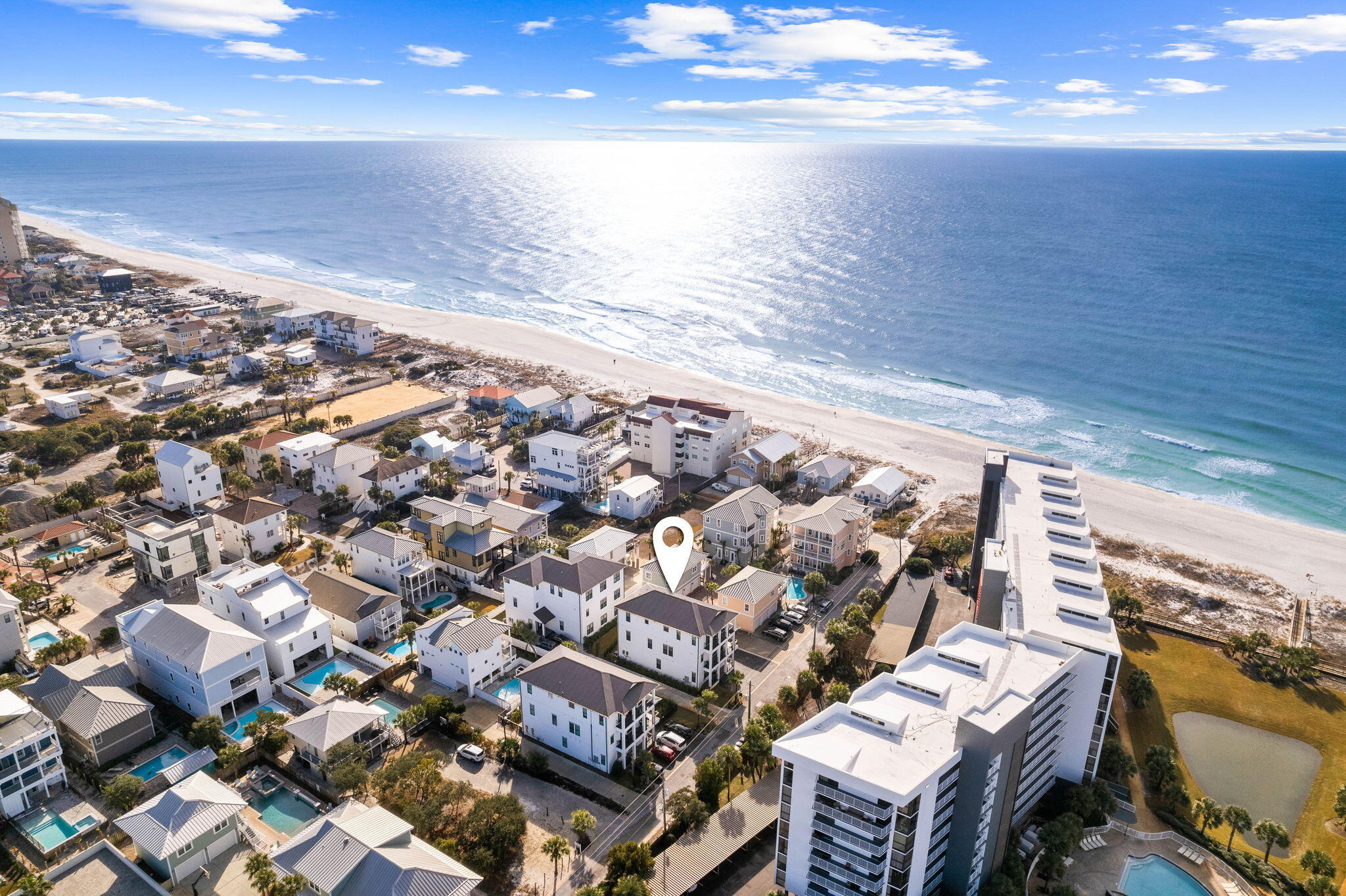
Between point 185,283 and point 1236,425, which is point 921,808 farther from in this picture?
point 185,283

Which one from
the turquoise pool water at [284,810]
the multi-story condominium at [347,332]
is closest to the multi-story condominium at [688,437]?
the turquoise pool water at [284,810]

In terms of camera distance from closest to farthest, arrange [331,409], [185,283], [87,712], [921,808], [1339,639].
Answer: [921,808]
[87,712]
[1339,639]
[331,409]
[185,283]

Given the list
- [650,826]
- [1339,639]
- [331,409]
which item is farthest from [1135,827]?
[331,409]

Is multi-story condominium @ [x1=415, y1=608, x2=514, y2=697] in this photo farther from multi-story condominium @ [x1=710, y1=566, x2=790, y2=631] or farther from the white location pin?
multi-story condominium @ [x1=710, y1=566, x2=790, y2=631]

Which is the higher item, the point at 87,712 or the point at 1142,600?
the point at 87,712

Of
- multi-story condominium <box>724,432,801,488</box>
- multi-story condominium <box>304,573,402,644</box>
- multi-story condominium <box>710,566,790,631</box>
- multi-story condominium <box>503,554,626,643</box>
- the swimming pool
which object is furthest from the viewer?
multi-story condominium <box>724,432,801,488</box>

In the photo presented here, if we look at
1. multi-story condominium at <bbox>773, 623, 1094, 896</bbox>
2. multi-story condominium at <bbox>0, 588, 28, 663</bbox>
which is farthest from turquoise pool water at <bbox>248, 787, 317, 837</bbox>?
multi-story condominium at <bbox>773, 623, 1094, 896</bbox>
